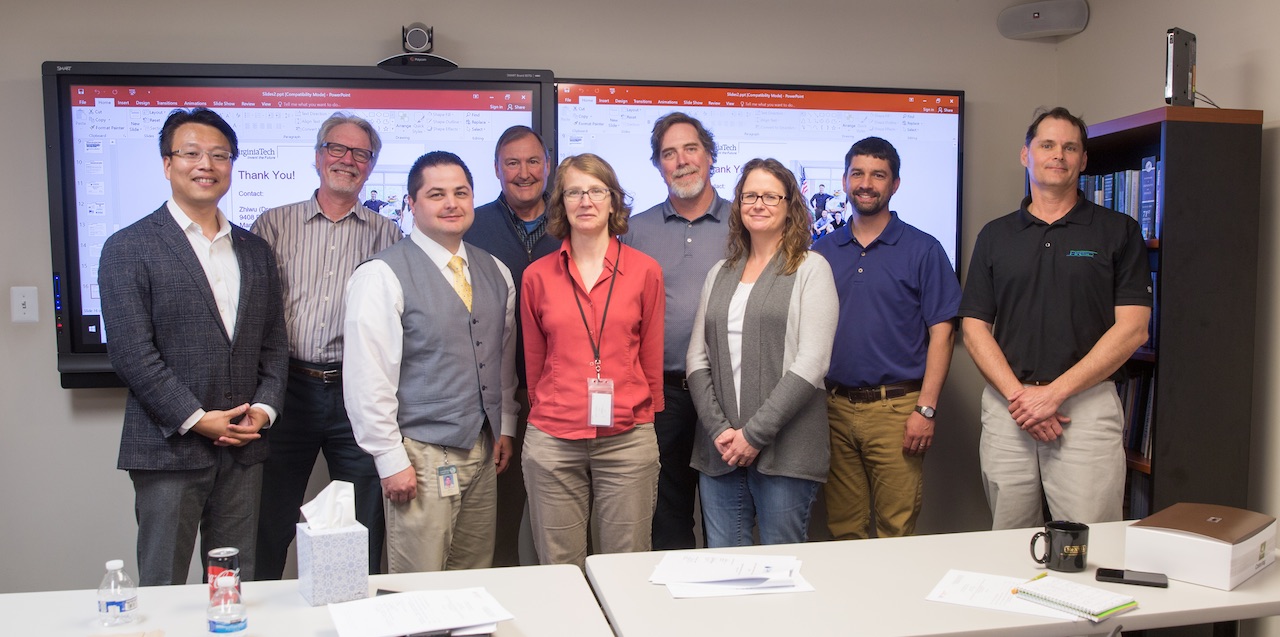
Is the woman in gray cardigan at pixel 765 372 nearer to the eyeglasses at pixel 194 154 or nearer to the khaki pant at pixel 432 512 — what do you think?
the khaki pant at pixel 432 512

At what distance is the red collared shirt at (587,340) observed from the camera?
2.57 meters

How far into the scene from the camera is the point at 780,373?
8.87 feet

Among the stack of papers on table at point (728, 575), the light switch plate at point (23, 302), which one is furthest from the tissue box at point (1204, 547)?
the light switch plate at point (23, 302)

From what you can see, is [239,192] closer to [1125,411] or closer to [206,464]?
[206,464]

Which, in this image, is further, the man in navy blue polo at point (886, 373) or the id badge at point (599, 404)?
the man in navy blue polo at point (886, 373)

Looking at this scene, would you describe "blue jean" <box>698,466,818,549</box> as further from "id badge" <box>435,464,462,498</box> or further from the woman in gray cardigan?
"id badge" <box>435,464,462,498</box>

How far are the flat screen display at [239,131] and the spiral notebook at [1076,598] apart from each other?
2.40 m

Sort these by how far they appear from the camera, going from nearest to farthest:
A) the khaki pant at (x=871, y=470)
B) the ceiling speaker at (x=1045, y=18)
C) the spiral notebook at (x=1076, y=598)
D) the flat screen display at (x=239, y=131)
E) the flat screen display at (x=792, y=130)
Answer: the spiral notebook at (x=1076, y=598)
the khaki pant at (x=871, y=470)
the flat screen display at (x=239, y=131)
the flat screen display at (x=792, y=130)
the ceiling speaker at (x=1045, y=18)

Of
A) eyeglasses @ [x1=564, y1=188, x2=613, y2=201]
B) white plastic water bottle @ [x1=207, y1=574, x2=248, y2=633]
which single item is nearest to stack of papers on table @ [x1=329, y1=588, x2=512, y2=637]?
white plastic water bottle @ [x1=207, y1=574, x2=248, y2=633]

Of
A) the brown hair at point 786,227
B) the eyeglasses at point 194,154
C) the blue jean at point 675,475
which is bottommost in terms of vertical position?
the blue jean at point 675,475

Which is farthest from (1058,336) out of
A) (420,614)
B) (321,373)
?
(321,373)

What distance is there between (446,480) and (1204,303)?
2462mm

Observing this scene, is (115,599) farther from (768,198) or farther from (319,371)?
(768,198)

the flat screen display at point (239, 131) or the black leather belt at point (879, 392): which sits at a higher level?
the flat screen display at point (239, 131)
